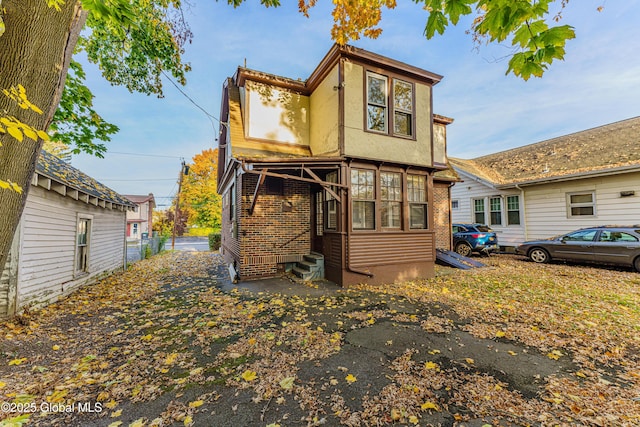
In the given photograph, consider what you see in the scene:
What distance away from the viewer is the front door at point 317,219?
835 cm

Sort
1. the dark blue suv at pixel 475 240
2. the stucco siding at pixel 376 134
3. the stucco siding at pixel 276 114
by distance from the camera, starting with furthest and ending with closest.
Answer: the dark blue suv at pixel 475 240
the stucco siding at pixel 276 114
the stucco siding at pixel 376 134

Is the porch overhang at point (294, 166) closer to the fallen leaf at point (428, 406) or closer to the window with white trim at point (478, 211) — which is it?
the fallen leaf at point (428, 406)

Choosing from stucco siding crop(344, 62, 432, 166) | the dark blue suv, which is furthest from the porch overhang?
the dark blue suv

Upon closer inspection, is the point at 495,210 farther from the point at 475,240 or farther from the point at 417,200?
the point at 417,200

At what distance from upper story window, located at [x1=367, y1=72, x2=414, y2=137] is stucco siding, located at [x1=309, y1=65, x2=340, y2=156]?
1.06 m

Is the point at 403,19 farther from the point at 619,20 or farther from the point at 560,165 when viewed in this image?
the point at 560,165

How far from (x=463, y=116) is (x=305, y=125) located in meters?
8.04

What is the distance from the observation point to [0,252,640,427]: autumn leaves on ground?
236cm

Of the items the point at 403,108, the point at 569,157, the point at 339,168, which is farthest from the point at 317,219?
the point at 569,157

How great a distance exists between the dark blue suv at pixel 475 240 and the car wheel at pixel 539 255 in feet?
4.50

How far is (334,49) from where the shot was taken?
23.2 ft

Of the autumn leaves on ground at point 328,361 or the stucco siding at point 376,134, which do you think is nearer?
the autumn leaves on ground at point 328,361

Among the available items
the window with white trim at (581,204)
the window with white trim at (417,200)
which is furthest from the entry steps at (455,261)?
the window with white trim at (581,204)

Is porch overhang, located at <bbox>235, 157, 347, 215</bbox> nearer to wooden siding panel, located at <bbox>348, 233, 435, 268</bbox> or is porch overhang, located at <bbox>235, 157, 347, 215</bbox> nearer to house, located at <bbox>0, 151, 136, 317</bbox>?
wooden siding panel, located at <bbox>348, 233, 435, 268</bbox>
